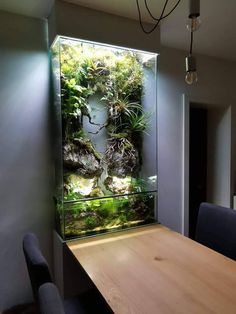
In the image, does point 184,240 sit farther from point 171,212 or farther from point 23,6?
point 23,6

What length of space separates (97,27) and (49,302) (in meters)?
1.84

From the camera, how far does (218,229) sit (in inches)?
66.7

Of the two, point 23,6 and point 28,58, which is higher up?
point 23,6

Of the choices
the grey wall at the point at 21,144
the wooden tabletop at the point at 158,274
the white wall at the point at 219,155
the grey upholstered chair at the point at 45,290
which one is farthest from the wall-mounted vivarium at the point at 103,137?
the white wall at the point at 219,155

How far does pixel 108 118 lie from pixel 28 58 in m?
0.82

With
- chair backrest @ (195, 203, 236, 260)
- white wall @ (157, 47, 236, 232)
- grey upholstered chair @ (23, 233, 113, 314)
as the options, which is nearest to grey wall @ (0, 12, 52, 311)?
grey upholstered chair @ (23, 233, 113, 314)

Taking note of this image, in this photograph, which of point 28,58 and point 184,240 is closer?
point 184,240

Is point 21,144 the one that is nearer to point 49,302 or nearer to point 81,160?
point 81,160

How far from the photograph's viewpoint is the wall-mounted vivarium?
1901mm

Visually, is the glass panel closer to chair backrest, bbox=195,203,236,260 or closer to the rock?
the rock

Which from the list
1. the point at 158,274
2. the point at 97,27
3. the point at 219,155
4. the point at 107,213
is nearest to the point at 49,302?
the point at 158,274

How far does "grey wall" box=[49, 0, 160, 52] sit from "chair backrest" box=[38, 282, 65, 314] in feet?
5.40

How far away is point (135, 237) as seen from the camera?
1796 millimetres

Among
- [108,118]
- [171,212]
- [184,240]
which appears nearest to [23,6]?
[108,118]
